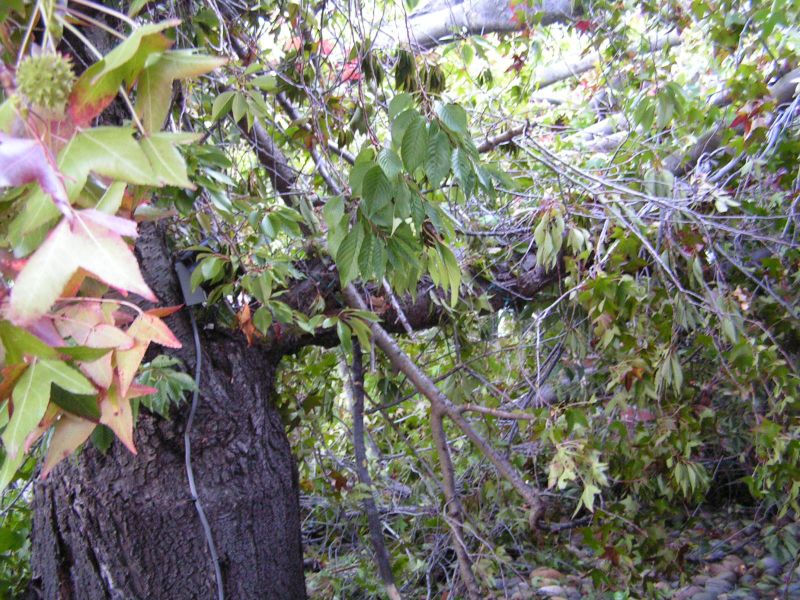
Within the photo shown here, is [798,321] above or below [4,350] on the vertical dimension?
above

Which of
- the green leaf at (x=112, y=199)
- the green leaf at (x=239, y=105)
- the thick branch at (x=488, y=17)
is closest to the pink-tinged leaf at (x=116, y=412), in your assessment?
the green leaf at (x=112, y=199)

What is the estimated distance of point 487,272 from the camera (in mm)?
2527

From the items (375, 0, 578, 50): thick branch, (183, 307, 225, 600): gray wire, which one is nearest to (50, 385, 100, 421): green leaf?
(183, 307, 225, 600): gray wire

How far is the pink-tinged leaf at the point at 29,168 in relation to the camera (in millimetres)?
548

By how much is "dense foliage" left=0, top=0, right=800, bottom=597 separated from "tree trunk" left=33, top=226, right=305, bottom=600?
99 millimetres

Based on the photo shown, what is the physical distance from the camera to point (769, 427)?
2.11 meters

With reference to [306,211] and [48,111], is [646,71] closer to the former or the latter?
[306,211]

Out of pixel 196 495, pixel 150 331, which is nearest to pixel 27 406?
pixel 150 331

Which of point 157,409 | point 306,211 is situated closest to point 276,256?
point 306,211

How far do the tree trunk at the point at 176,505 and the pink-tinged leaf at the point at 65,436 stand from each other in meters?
1.10

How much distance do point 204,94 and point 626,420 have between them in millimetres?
1865

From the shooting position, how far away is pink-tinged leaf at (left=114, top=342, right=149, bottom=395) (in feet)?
2.36

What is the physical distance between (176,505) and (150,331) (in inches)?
49.2

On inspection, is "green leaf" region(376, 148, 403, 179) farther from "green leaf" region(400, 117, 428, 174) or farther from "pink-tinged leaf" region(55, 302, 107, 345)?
"pink-tinged leaf" region(55, 302, 107, 345)
